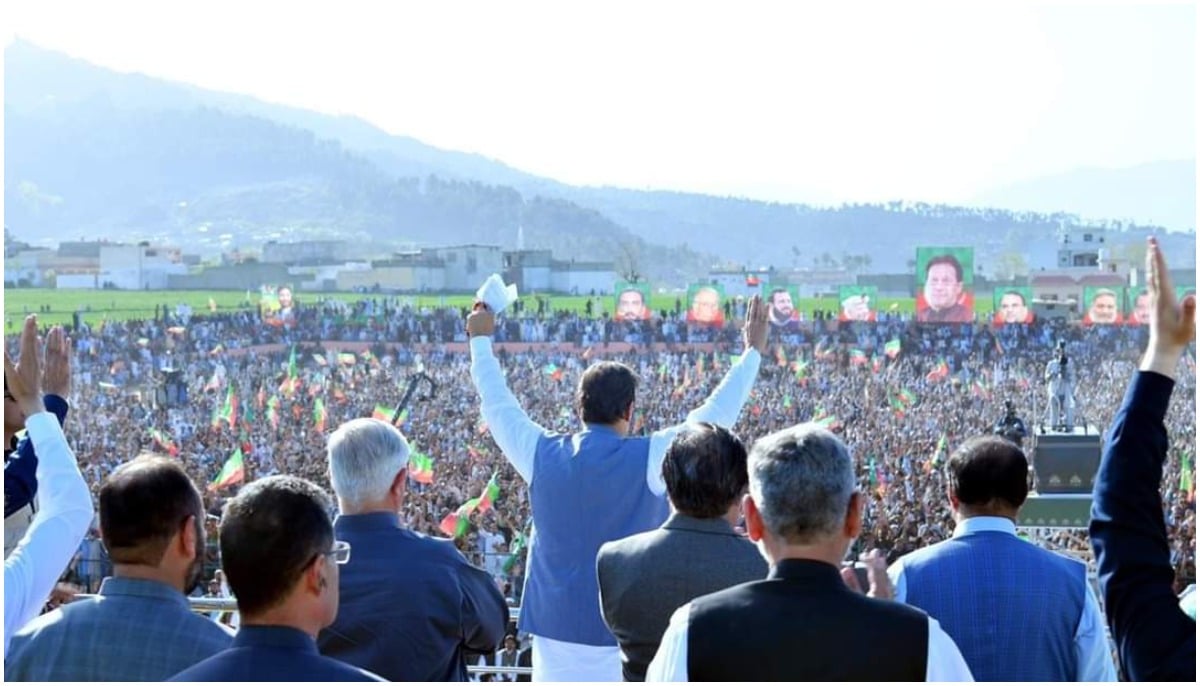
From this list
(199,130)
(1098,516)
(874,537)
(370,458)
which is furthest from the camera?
(199,130)

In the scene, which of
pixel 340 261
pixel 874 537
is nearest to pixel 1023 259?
pixel 340 261

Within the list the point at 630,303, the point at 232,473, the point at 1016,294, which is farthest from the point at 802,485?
the point at 1016,294

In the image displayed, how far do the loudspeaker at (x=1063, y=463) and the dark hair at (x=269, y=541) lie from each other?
9264 millimetres

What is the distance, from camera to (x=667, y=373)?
106 feet

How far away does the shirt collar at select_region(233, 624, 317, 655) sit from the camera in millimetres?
2215

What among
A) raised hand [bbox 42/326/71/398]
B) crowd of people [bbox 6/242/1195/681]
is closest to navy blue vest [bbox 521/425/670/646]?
raised hand [bbox 42/326/71/398]

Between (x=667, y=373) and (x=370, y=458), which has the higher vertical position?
(x=370, y=458)

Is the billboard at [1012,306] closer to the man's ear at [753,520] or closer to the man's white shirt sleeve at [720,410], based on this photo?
the man's white shirt sleeve at [720,410]

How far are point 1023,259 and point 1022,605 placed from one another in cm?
7782

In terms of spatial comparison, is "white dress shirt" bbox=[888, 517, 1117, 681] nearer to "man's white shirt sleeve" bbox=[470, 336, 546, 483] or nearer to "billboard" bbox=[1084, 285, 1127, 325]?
"man's white shirt sleeve" bbox=[470, 336, 546, 483]

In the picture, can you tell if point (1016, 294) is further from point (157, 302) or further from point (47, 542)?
point (47, 542)

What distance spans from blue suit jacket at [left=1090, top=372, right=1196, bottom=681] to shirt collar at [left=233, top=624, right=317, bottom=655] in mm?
1213

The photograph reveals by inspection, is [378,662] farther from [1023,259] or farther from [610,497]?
[1023,259]

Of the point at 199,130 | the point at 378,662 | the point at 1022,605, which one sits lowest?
the point at 378,662
